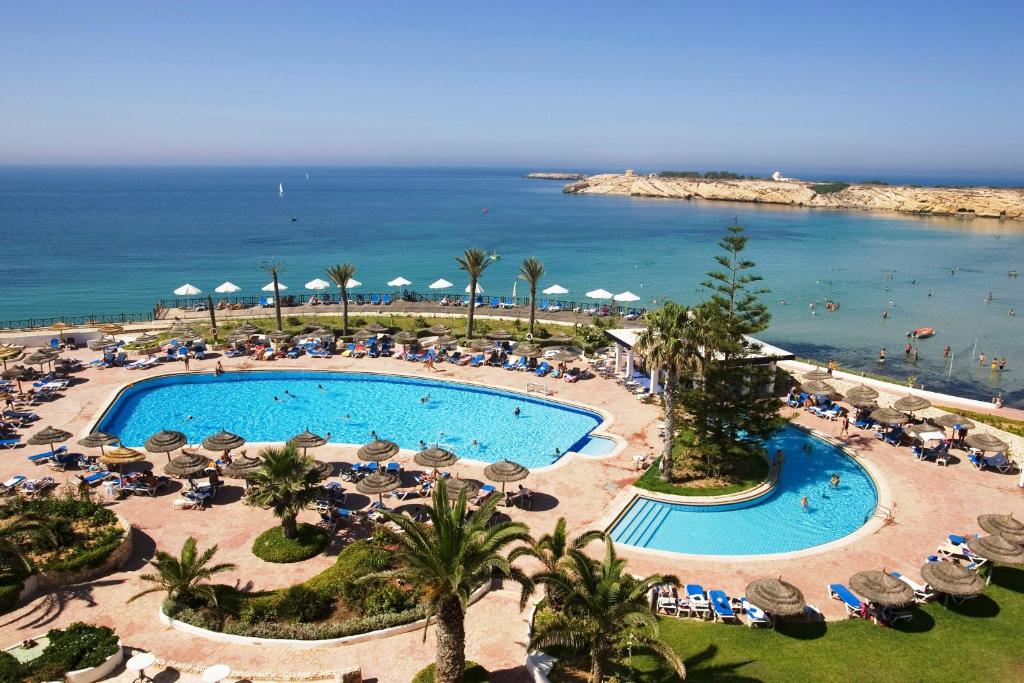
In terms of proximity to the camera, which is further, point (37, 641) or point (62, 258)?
point (62, 258)

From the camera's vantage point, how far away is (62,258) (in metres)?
77.4

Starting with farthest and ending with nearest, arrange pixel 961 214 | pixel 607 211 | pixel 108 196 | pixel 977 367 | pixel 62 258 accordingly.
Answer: pixel 108 196, pixel 607 211, pixel 961 214, pixel 62 258, pixel 977 367

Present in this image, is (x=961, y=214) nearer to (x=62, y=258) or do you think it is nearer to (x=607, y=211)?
(x=607, y=211)

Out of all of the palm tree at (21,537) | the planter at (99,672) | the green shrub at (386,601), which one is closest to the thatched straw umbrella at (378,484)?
the green shrub at (386,601)

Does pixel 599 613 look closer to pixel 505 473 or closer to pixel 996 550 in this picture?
pixel 505 473

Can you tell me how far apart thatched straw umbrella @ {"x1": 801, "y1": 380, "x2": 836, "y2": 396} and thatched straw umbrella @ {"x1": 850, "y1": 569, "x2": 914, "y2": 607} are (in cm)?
1449

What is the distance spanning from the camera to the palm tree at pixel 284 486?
52.8 feet

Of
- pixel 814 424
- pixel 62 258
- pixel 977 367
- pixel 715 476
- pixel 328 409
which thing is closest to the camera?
pixel 715 476

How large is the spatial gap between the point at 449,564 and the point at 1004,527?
50.2 ft

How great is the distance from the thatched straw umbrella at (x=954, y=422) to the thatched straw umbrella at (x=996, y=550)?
9274mm

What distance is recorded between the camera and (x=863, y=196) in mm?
155625

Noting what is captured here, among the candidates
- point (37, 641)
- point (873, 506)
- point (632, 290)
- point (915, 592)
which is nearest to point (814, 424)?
point (873, 506)

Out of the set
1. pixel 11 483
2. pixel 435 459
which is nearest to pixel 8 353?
pixel 11 483

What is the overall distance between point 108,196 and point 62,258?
127 metres
